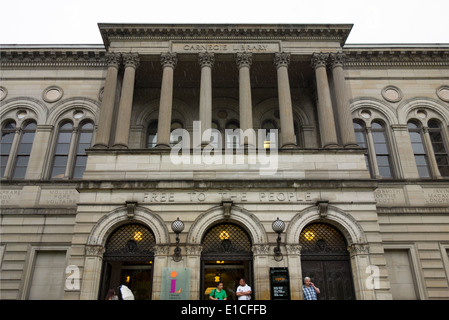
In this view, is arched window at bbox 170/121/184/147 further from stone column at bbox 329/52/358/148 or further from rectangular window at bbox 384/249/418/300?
rectangular window at bbox 384/249/418/300

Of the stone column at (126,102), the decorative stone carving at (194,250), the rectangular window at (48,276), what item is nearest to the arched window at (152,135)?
the stone column at (126,102)

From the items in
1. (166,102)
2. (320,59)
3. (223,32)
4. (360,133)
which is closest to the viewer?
(166,102)

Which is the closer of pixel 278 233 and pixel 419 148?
pixel 278 233

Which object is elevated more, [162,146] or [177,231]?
[162,146]

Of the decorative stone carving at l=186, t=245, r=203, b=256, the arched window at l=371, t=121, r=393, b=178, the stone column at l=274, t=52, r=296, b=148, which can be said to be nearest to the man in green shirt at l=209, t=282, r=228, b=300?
the decorative stone carving at l=186, t=245, r=203, b=256

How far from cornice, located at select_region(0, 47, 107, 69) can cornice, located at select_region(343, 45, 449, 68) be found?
14.8 m

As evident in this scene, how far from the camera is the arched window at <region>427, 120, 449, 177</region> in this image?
20.6m

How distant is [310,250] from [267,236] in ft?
6.81

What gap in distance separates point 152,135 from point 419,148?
50.5ft

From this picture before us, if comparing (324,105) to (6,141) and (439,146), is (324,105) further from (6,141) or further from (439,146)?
(6,141)

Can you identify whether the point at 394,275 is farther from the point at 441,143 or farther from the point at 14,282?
the point at 14,282

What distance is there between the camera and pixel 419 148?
68.7ft

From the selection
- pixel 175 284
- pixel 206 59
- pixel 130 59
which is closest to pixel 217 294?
pixel 175 284

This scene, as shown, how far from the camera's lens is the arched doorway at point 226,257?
607 inches
